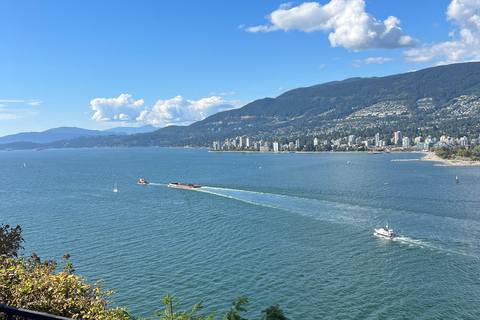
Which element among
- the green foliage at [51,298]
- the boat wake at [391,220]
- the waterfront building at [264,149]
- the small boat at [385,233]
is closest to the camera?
the green foliage at [51,298]

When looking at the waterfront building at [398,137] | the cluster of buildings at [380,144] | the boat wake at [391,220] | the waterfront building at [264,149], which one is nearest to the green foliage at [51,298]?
the boat wake at [391,220]

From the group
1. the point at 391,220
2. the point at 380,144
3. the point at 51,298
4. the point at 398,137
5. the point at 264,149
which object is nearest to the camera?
the point at 51,298

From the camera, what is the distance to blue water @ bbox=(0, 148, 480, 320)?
1709cm

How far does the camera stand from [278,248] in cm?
2448

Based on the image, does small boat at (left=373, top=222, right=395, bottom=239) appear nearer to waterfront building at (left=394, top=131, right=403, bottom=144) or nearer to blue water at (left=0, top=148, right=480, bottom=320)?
blue water at (left=0, top=148, right=480, bottom=320)

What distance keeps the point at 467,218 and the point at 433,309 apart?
1947cm

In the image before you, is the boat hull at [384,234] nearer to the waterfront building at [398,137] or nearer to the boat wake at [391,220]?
the boat wake at [391,220]

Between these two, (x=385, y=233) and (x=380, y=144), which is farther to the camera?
(x=380, y=144)

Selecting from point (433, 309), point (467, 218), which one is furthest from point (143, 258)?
point (467, 218)

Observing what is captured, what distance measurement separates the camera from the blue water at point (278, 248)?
673 inches

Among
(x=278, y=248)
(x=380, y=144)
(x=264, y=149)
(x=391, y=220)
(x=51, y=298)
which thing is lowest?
(x=391, y=220)

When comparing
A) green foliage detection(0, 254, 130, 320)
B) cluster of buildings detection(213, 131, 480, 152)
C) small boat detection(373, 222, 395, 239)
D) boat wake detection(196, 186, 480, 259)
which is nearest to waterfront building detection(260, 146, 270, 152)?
cluster of buildings detection(213, 131, 480, 152)

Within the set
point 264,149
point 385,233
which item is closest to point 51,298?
point 385,233

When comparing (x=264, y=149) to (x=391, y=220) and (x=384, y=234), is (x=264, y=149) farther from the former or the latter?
(x=384, y=234)
